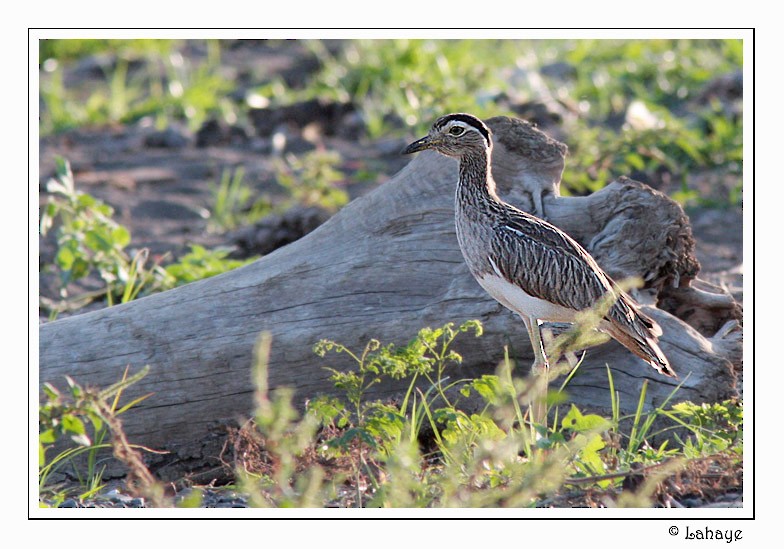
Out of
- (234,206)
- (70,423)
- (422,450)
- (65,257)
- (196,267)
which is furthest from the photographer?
(234,206)

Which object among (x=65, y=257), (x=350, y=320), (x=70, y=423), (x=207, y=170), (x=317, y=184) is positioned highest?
Answer: (x=207, y=170)

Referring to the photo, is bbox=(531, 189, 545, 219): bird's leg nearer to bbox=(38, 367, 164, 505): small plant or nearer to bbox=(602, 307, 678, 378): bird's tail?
bbox=(602, 307, 678, 378): bird's tail

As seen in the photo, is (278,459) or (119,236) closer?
(278,459)

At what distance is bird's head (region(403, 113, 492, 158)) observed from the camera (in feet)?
16.4

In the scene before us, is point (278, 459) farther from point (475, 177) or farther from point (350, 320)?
point (475, 177)

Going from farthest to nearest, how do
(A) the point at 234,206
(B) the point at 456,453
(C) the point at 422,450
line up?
(A) the point at 234,206 < (C) the point at 422,450 < (B) the point at 456,453

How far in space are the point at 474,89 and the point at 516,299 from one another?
5383 millimetres

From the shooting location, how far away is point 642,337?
4738 mm

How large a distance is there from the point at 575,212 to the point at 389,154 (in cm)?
419

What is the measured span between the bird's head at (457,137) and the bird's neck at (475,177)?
3 cm

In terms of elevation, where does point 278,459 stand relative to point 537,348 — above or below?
below

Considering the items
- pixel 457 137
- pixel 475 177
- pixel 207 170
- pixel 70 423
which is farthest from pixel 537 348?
pixel 207 170
